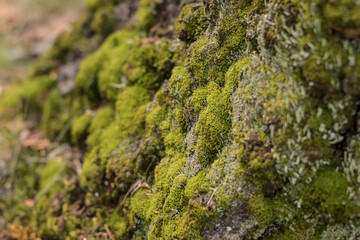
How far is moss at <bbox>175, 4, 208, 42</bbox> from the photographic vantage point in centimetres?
353

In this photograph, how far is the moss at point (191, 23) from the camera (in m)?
3.53

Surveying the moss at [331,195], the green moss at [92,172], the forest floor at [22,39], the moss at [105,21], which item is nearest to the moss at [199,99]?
the moss at [331,195]

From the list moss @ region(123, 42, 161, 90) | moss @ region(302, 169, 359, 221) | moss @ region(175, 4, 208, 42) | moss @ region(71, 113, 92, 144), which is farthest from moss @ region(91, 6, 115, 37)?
moss @ region(302, 169, 359, 221)

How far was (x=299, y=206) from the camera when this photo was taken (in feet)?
8.34

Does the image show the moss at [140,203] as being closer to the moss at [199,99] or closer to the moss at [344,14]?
the moss at [199,99]

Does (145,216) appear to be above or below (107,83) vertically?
below

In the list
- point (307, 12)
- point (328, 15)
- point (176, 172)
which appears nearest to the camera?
point (328, 15)

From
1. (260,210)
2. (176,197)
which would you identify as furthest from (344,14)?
(176,197)

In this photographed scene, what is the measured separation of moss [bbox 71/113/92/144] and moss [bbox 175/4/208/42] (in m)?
2.39

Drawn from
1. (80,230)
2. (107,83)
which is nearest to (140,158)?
(80,230)

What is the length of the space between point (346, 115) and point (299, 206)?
2.98ft

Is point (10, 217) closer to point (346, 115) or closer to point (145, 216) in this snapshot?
point (145, 216)

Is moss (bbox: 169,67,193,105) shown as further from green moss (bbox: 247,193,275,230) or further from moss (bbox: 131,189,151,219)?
green moss (bbox: 247,193,275,230)

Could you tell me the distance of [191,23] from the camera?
361 cm
